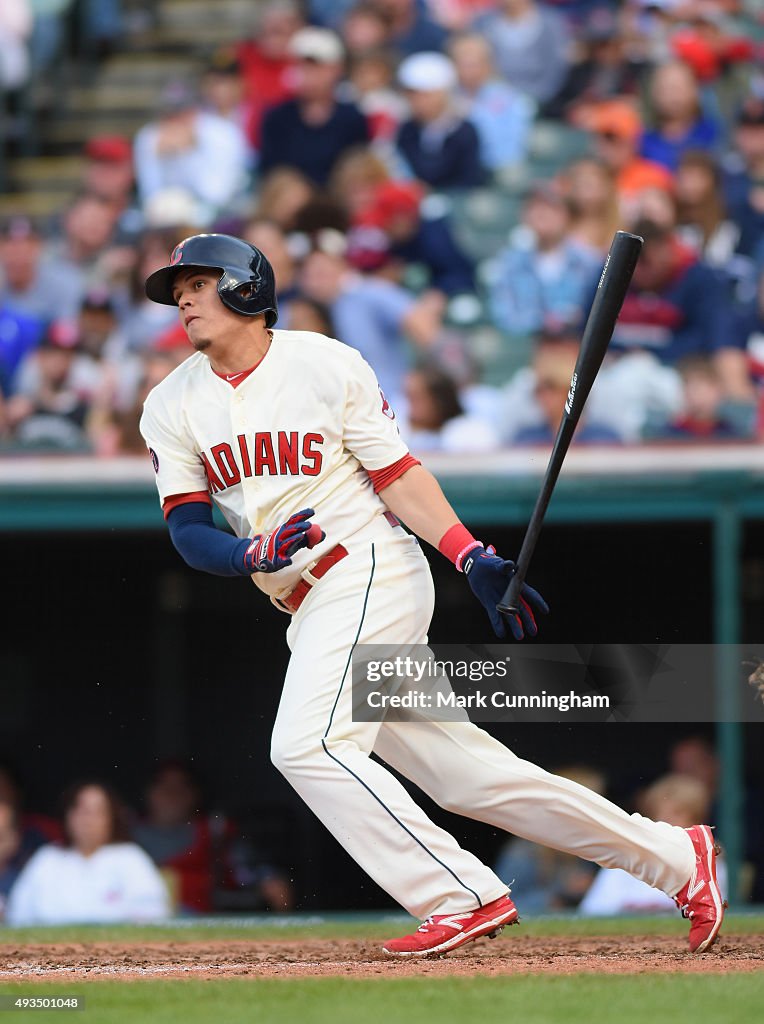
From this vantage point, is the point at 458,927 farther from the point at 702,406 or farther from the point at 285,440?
the point at 702,406

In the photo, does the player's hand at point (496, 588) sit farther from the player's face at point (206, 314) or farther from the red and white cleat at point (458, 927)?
the player's face at point (206, 314)

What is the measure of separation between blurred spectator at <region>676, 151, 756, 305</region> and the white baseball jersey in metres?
4.42

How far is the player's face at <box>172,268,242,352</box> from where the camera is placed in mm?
4031

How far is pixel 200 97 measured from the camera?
990 cm

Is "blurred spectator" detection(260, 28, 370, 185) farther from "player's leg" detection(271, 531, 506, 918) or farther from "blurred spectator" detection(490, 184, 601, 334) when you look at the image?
"player's leg" detection(271, 531, 506, 918)

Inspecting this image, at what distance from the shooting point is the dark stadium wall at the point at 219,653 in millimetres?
7258

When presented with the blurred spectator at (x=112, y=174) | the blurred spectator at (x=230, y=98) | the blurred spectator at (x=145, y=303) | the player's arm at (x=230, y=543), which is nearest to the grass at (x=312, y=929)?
the player's arm at (x=230, y=543)

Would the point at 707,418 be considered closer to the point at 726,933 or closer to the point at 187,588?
the point at 187,588

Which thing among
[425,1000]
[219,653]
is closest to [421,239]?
[219,653]

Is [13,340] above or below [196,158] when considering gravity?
below

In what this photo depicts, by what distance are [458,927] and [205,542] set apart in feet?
3.39

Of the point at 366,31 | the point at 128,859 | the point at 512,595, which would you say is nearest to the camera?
the point at 512,595

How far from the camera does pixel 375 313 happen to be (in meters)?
7.98

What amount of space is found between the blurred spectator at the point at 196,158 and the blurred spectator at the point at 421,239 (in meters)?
1.03
